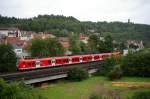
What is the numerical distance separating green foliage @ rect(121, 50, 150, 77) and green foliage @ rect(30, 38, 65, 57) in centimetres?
1698

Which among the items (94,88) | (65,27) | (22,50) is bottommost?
(94,88)

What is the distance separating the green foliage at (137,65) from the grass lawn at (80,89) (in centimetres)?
826

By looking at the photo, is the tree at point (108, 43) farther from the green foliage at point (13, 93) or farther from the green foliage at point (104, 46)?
the green foliage at point (13, 93)

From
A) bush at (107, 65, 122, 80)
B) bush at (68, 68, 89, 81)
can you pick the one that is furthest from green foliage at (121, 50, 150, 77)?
bush at (68, 68, 89, 81)

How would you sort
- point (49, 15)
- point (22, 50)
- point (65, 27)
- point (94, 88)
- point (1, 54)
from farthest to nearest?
point (49, 15)
point (65, 27)
point (22, 50)
point (1, 54)
point (94, 88)

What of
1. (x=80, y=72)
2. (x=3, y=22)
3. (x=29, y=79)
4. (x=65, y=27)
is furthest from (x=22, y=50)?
(x=3, y=22)

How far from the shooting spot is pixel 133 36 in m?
171

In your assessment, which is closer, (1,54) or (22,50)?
(1,54)

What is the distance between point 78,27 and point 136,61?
102 meters

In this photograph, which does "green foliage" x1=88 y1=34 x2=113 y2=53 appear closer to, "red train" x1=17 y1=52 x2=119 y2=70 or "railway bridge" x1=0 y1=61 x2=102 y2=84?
"red train" x1=17 y1=52 x2=119 y2=70

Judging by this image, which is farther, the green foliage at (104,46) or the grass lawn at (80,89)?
the green foliage at (104,46)

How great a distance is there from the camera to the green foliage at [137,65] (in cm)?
5534

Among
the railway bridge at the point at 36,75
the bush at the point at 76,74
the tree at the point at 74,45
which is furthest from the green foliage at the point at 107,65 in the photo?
the tree at the point at 74,45

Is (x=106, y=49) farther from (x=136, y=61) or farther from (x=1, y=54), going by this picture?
(x=1, y=54)
